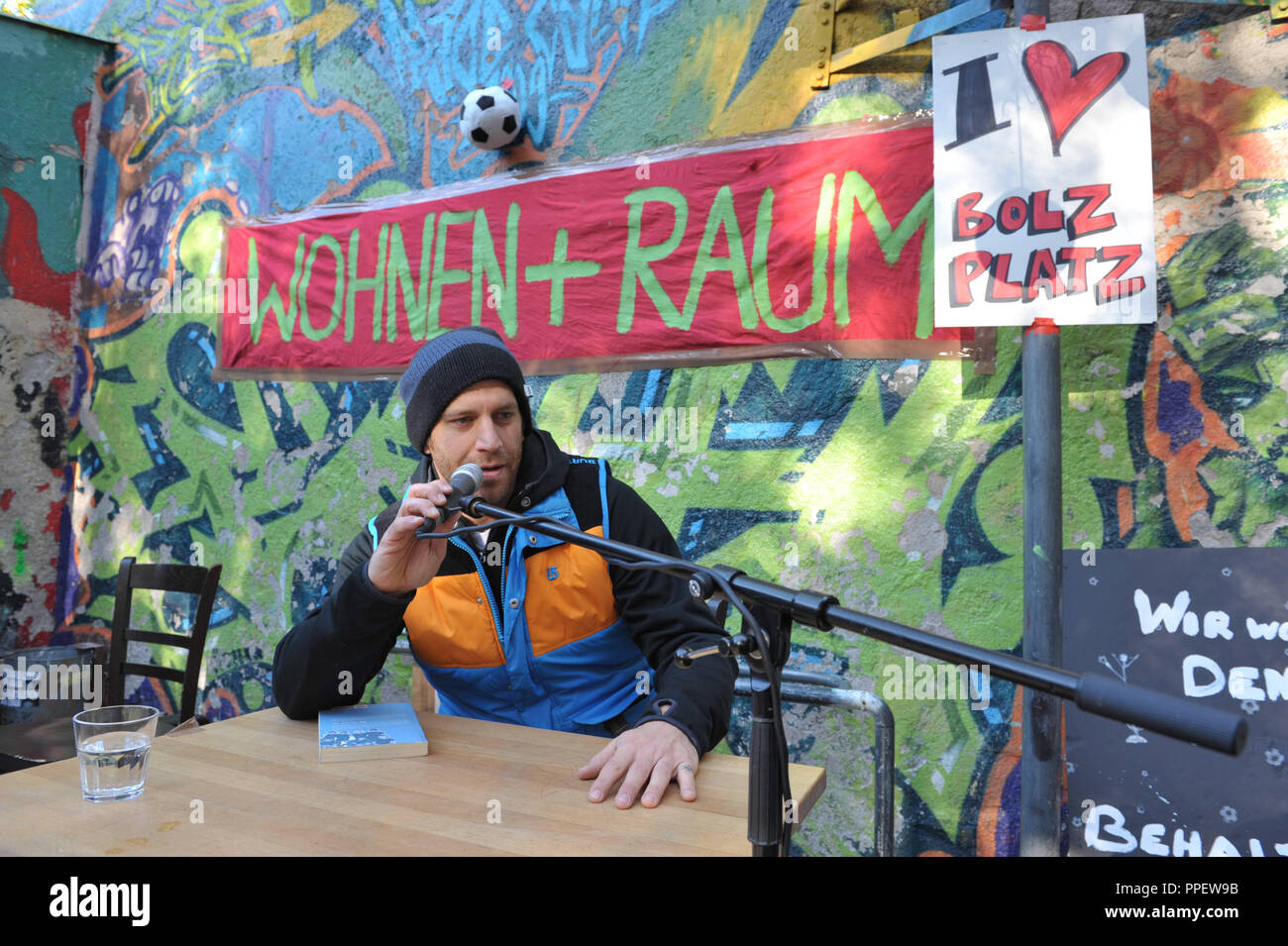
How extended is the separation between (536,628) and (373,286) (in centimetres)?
202

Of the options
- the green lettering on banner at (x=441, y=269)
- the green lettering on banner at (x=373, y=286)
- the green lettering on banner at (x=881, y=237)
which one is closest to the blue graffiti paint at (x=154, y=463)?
the green lettering on banner at (x=373, y=286)

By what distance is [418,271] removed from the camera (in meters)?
3.13

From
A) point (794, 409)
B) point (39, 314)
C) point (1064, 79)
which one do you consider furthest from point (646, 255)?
point (39, 314)

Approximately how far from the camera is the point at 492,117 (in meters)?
2.90

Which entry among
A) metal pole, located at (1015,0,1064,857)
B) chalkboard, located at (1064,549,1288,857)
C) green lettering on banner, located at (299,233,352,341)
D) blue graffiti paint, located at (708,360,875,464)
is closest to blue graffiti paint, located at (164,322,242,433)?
green lettering on banner, located at (299,233,352,341)

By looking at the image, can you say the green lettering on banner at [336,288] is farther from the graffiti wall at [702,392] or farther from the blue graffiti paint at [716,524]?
the blue graffiti paint at [716,524]

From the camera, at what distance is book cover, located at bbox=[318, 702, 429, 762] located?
4.35 ft

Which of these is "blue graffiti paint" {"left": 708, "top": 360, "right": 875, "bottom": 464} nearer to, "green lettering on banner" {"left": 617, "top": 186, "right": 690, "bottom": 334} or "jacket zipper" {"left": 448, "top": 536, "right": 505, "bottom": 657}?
"green lettering on banner" {"left": 617, "top": 186, "right": 690, "bottom": 334}

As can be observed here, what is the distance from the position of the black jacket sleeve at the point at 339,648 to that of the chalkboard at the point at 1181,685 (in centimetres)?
144

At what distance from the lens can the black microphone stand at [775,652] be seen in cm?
67

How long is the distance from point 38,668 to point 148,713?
2811mm

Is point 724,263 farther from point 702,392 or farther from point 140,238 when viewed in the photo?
point 140,238

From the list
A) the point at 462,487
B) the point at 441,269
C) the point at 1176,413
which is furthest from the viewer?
the point at 441,269

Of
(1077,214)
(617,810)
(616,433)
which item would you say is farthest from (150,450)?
(1077,214)
